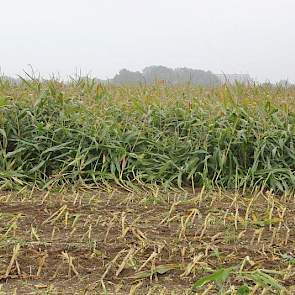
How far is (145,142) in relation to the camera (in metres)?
3.26

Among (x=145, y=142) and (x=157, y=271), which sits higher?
(x=145, y=142)

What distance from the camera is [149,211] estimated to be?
2.50 m

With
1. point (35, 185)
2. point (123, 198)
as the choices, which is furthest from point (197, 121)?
point (35, 185)

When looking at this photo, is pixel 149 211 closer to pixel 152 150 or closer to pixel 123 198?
pixel 123 198

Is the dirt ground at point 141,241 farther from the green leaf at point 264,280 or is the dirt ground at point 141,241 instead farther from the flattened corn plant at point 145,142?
the flattened corn plant at point 145,142

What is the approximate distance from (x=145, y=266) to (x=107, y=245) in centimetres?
26

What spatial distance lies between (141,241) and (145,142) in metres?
1.29

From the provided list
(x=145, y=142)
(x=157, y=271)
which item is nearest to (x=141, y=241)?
(x=157, y=271)

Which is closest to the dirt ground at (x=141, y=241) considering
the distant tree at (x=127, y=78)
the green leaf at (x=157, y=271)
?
the green leaf at (x=157, y=271)

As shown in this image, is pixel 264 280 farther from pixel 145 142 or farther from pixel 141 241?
pixel 145 142

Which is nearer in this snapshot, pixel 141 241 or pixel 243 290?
pixel 243 290

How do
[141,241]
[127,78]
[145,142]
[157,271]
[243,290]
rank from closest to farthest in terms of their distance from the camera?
[243,290] → [157,271] → [141,241] → [145,142] → [127,78]

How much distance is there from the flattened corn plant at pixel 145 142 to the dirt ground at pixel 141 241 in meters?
0.20

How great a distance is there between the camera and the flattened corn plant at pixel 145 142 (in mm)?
3029
